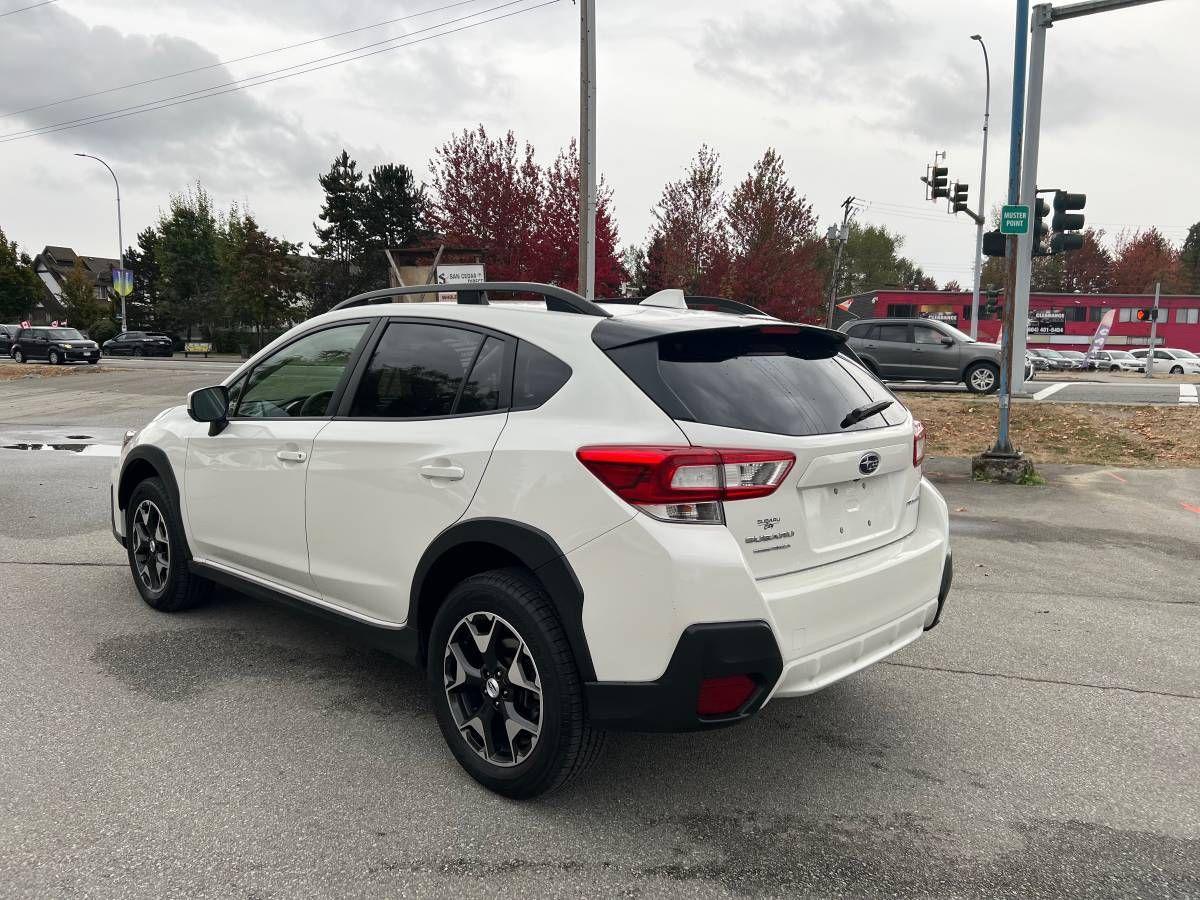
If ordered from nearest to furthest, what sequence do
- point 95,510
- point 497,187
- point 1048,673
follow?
point 1048,673, point 95,510, point 497,187

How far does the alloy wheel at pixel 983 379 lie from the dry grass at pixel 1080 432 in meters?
4.76

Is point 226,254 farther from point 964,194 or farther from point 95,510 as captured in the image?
point 95,510

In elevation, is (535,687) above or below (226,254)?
below

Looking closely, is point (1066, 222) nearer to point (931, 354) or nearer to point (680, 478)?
point (931, 354)

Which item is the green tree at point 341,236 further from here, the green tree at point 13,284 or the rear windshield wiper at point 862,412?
the rear windshield wiper at point 862,412

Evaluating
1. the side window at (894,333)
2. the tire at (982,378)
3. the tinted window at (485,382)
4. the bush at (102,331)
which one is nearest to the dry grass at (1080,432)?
the tire at (982,378)

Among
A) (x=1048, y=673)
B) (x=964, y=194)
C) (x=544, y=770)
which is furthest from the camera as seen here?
(x=964, y=194)

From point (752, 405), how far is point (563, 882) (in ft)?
4.91

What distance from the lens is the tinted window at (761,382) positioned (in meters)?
2.74

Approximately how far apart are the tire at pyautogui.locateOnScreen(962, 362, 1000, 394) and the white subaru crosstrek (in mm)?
17706

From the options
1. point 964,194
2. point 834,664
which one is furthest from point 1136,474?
point 964,194

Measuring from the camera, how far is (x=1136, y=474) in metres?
9.97

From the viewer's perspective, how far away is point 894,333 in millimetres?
20688

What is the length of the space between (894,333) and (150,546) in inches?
734
